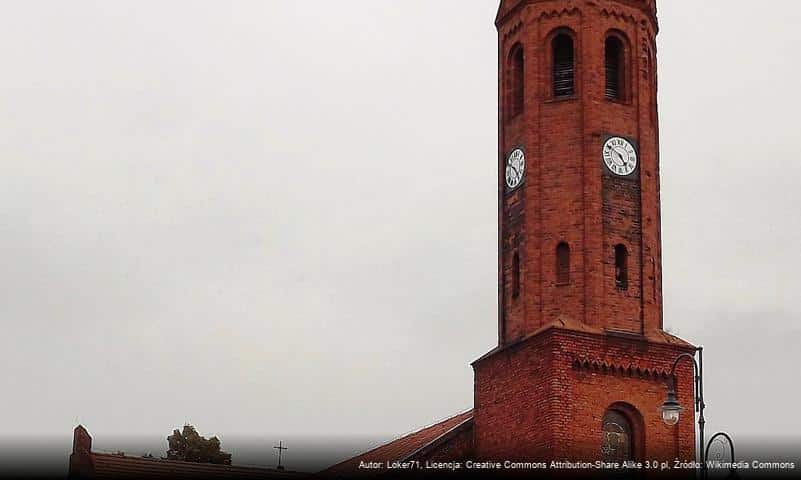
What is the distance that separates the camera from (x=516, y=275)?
126 ft

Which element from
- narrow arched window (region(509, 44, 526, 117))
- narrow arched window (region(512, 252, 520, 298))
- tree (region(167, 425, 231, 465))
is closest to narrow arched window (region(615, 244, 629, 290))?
narrow arched window (region(512, 252, 520, 298))

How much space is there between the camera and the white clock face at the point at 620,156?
125ft

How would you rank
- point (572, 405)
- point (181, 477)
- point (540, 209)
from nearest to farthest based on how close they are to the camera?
point (572, 405) < point (540, 209) < point (181, 477)

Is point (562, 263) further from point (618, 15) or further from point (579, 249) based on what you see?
point (618, 15)

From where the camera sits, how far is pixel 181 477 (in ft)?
137

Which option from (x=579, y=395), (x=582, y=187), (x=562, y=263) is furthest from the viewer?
(x=582, y=187)

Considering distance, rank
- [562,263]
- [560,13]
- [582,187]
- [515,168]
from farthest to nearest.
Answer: [560,13] → [515,168] → [582,187] → [562,263]

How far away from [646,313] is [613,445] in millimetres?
3707

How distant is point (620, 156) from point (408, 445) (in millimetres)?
11182

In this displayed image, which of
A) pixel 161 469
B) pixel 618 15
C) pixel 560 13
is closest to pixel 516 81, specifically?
pixel 560 13

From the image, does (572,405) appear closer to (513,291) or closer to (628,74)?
(513,291)

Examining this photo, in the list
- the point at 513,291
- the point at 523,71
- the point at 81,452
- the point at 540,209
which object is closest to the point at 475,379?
the point at 513,291

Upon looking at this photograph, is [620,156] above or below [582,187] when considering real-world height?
above

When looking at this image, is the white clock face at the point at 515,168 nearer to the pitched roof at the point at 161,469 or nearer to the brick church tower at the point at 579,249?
the brick church tower at the point at 579,249
